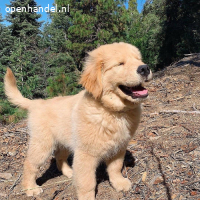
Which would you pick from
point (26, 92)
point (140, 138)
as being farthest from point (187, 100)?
point (26, 92)

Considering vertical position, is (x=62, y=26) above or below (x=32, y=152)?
above

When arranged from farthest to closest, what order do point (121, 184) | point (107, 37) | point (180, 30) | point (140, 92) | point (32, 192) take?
point (107, 37) → point (180, 30) → point (32, 192) → point (121, 184) → point (140, 92)

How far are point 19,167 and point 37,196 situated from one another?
3.64 ft

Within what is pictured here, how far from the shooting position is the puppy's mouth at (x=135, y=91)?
8.18 feet

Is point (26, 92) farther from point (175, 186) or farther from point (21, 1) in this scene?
point (21, 1)

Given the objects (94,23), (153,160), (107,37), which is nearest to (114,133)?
(153,160)

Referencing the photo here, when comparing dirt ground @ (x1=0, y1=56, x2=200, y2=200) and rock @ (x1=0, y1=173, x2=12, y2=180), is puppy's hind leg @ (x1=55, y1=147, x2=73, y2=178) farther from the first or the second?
rock @ (x1=0, y1=173, x2=12, y2=180)

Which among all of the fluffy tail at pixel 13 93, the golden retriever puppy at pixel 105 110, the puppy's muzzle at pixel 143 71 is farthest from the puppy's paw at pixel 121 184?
the fluffy tail at pixel 13 93

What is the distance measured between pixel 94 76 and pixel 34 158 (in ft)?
5.38

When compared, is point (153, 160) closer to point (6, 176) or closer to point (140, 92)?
point (140, 92)

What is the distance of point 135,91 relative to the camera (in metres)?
2.56

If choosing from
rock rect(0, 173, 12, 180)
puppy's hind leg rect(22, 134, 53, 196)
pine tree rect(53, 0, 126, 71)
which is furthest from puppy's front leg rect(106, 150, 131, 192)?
pine tree rect(53, 0, 126, 71)

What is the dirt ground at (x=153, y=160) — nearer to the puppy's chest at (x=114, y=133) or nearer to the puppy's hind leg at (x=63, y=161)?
the puppy's hind leg at (x=63, y=161)

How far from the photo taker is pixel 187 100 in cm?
531
